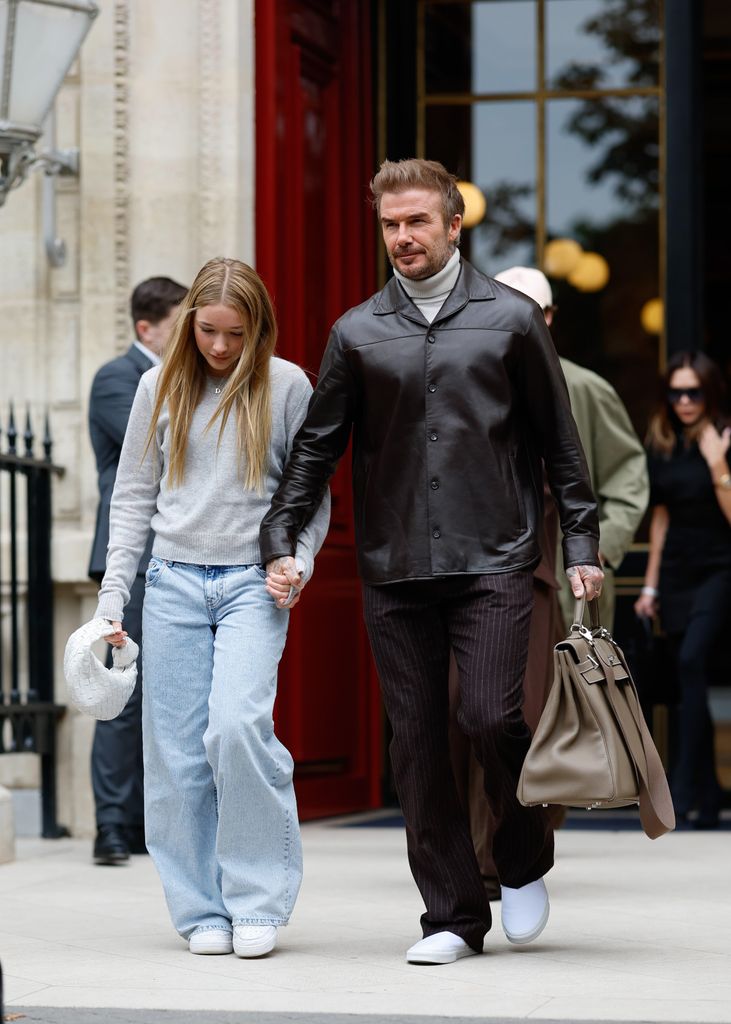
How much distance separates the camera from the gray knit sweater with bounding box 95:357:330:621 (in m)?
4.72

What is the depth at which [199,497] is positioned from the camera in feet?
15.6

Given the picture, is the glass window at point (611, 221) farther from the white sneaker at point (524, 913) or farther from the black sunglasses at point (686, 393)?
the white sneaker at point (524, 913)

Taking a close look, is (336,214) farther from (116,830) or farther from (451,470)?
(451,470)

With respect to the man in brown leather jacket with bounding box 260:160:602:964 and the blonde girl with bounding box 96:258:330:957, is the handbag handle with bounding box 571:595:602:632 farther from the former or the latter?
the blonde girl with bounding box 96:258:330:957

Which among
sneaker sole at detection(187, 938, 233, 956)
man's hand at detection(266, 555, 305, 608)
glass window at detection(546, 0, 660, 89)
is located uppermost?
glass window at detection(546, 0, 660, 89)

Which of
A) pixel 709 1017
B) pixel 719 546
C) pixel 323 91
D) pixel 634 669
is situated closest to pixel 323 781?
pixel 634 669

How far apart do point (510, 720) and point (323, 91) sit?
417cm

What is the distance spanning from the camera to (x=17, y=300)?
7.50m

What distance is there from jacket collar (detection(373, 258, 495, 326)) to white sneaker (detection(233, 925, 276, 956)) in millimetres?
1534

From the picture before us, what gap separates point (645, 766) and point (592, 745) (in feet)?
0.45

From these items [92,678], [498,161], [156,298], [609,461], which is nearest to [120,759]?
[156,298]

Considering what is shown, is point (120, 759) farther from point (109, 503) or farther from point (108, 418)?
point (108, 418)

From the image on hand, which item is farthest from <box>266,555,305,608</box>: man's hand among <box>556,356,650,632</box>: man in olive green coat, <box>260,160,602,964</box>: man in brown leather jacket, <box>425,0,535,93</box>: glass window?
<box>425,0,535,93</box>: glass window

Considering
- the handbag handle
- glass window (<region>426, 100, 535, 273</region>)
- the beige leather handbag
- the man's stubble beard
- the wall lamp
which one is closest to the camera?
the beige leather handbag
